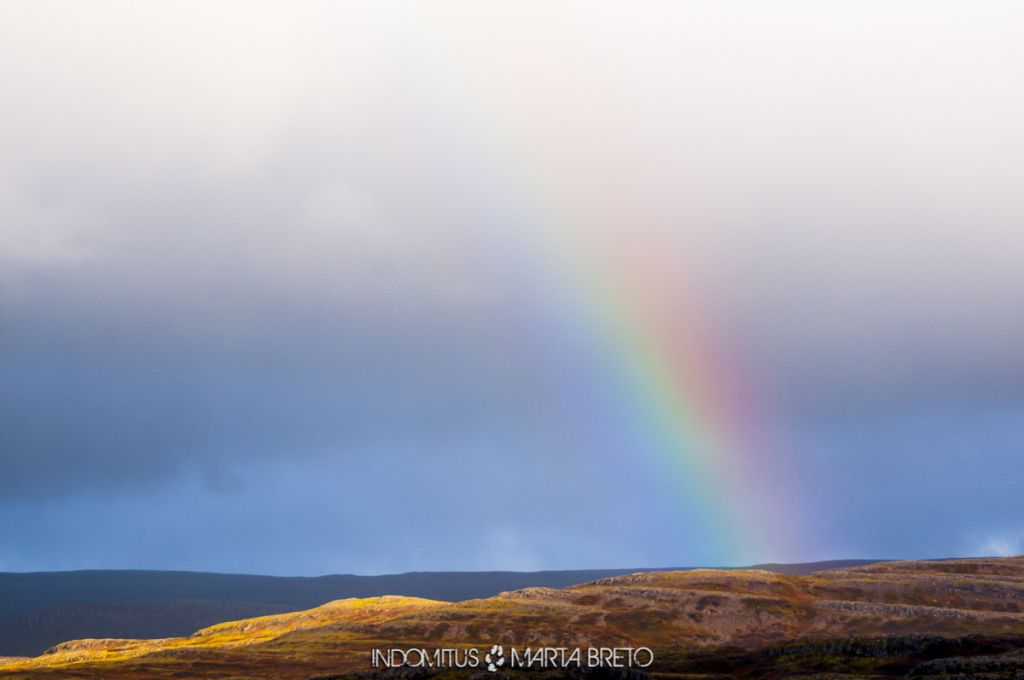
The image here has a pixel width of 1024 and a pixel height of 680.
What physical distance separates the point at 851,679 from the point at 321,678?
84093 mm

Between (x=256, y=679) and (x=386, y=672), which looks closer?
(x=386, y=672)

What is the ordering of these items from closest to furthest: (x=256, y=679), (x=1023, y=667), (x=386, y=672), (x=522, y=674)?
1. (x=1023, y=667)
2. (x=522, y=674)
3. (x=386, y=672)
4. (x=256, y=679)

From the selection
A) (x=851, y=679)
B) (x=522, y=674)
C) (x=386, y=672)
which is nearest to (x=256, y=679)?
(x=386, y=672)

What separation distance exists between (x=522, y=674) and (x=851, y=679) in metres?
44.0

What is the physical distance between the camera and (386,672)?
533 feet

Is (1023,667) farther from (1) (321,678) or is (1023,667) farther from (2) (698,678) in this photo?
(1) (321,678)

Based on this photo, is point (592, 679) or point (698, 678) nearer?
point (592, 679)

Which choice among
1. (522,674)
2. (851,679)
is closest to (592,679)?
(522,674)

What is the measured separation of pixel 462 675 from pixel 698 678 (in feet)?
116

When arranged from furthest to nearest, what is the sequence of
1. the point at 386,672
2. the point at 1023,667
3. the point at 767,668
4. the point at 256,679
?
the point at 256,679, the point at 767,668, the point at 386,672, the point at 1023,667

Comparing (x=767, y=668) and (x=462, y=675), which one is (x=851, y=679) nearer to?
(x=767, y=668)

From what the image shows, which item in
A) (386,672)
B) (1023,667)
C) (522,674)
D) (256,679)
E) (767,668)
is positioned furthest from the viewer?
(256,679)

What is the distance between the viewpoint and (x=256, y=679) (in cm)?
19962

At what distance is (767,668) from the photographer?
177500mm
